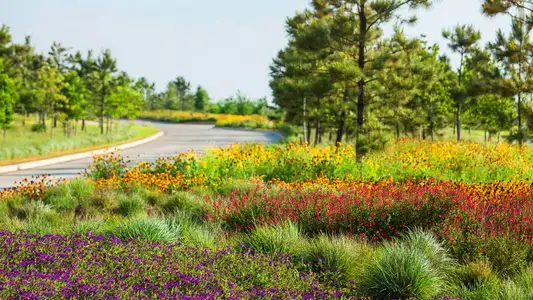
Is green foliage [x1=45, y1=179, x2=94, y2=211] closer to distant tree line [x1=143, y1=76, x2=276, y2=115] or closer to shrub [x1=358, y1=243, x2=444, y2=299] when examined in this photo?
shrub [x1=358, y1=243, x2=444, y2=299]

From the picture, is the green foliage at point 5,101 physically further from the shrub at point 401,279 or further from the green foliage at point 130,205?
the shrub at point 401,279

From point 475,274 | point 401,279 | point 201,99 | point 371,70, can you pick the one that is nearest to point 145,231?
point 401,279

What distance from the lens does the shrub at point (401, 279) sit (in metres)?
5.12

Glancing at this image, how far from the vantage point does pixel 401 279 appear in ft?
16.9

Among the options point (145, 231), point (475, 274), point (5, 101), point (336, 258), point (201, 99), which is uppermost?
point (201, 99)

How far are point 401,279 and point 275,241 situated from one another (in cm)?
163

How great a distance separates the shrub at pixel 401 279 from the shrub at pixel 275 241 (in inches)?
44.2

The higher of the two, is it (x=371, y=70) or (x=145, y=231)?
(x=371, y=70)

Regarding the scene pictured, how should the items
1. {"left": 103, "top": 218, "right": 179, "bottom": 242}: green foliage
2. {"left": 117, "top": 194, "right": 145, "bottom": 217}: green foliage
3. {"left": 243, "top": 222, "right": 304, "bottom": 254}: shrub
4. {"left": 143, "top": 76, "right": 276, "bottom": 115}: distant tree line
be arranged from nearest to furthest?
{"left": 243, "top": 222, "right": 304, "bottom": 254}: shrub → {"left": 103, "top": 218, "right": 179, "bottom": 242}: green foliage → {"left": 117, "top": 194, "right": 145, "bottom": 217}: green foliage → {"left": 143, "top": 76, "right": 276, "bottom": 115}: distant tree line

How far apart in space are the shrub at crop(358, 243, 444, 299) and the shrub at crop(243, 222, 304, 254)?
1.12 meters

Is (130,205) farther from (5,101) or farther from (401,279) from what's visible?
(5,101)

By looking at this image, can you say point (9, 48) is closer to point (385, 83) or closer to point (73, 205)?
point (385, 83)

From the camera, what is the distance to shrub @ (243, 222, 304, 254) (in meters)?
6.20

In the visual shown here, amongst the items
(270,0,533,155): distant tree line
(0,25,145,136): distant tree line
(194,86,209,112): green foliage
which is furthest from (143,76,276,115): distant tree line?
(270,0,533,155): distant tree line
